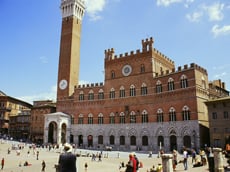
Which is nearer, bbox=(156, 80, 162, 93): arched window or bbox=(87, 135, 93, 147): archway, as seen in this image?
bbox=(156, 80, 162, 93): arched window

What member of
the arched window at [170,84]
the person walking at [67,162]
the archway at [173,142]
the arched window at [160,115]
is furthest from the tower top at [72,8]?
the person walking at [67,162]

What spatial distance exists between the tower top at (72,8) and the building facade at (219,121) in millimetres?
40839

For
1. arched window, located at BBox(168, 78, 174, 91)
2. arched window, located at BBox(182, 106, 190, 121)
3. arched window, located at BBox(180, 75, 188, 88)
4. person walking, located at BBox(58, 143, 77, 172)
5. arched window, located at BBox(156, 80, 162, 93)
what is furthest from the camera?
arched window, located at BBox(156, 80, 162, 93)

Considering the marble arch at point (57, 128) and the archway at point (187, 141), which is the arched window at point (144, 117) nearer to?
the archway at point (187, 141)

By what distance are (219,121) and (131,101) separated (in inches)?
662

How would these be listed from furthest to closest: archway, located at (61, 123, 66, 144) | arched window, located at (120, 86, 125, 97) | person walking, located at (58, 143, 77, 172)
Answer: archway, located at (61, 123, 66, 144), arched window, located at (120, 86, 125, 97), person walking, located at (58, 143, 77, 172)

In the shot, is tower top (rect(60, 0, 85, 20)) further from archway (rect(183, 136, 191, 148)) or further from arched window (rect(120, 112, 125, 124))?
archway (rect(183, 136, 191, 148))

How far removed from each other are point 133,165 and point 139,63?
37.3m

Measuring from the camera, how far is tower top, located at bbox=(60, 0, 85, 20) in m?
57.2

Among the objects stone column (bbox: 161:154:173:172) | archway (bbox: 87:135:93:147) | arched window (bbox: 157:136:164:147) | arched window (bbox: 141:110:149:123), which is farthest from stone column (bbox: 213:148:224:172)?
archway (bbox: 87:135:93:147)

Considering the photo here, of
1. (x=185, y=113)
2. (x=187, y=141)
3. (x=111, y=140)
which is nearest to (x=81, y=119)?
(x=111, y=140)

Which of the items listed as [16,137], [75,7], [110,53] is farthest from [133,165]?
[16,137]

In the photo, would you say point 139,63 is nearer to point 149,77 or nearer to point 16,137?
point 149,77

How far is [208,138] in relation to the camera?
1411 inches
